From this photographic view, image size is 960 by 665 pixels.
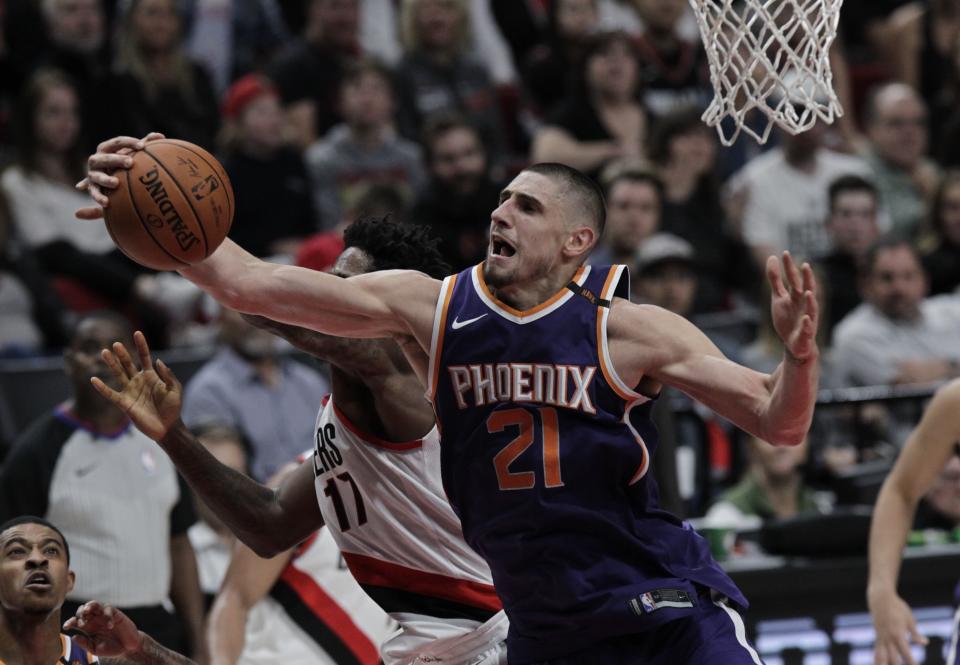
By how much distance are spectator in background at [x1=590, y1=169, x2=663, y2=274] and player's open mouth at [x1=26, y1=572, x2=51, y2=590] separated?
15.7 feet

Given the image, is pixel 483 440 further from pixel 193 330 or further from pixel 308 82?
pixel 308 82

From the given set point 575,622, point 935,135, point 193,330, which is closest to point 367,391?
point 575,622

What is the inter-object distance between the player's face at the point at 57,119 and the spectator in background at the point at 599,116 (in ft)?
9.30

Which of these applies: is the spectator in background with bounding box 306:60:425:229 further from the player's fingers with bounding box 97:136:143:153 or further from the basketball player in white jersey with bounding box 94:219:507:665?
the player's fingers with bounding box 97:136:143:153

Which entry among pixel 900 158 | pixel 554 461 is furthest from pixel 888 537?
pixel 900 158

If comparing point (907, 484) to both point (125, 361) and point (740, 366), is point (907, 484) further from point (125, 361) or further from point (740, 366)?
point (125, 361)

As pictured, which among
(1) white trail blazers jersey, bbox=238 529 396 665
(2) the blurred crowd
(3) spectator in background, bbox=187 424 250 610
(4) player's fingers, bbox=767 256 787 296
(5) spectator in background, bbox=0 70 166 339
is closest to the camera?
(4) player's fingers, bbox=767 256 787 296

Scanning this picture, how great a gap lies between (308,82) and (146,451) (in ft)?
14.5

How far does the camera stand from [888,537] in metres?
5.63

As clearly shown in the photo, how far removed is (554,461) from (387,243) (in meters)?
1.05

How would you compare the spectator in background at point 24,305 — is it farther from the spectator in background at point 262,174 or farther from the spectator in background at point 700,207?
the spectator in background at point 700,207

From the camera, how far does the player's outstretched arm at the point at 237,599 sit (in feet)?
19.0

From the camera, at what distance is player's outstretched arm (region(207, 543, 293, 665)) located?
19.0 feet

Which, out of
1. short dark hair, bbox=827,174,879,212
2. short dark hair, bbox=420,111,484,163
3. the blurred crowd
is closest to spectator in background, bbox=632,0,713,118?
the blurred crowd
